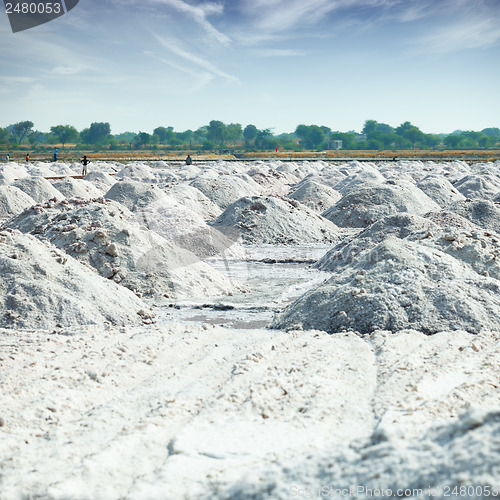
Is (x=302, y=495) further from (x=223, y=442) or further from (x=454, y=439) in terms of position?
(x=223, y=442)

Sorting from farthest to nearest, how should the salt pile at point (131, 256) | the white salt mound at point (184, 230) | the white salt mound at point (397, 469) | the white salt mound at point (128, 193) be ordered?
the white salt mound at point (128, 193)
the white salt mound at point (184, 230)
the salt pile at point (131, 256)
the white salt mound at point (397, 469)

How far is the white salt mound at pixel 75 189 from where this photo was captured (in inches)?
845

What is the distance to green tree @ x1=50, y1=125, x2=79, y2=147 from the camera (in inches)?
3947

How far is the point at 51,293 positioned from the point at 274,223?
360 inches

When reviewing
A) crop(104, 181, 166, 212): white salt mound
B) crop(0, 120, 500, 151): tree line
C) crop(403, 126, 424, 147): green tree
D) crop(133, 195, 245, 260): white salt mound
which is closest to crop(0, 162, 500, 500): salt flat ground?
crop(133, 195, 245, 260): white salt mound

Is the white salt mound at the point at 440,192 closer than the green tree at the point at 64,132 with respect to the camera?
Yes

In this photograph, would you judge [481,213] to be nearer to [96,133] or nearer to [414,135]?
[414,135]

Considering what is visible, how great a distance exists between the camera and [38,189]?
2081cm

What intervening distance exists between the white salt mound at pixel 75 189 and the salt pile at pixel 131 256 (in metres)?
11.3

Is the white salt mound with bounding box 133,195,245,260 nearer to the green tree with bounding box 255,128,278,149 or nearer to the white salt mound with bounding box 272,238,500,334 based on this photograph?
the white salt mound with bounding box 272,238,500,334

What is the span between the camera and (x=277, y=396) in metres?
4.44

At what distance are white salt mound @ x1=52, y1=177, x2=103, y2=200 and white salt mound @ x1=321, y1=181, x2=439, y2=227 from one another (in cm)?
885

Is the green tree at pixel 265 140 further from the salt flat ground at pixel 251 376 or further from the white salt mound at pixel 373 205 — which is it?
the salt flat ground at pixel 251 376

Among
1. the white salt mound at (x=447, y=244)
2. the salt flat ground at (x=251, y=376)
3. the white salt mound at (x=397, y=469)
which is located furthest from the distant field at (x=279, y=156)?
the white salt mound at (x=397, y=469)
